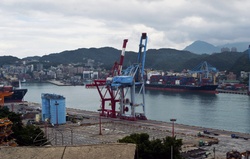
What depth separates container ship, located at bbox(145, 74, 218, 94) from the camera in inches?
1704

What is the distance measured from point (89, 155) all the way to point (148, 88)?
47.2 metres

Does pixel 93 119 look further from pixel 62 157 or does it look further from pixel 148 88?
pixel 148 88

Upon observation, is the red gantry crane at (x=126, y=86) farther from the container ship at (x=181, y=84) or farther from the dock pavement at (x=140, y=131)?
the container ship at (x=181, y=84)

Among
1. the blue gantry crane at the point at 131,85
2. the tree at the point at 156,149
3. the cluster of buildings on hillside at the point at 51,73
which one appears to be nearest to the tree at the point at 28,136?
the tree at the point at 156,149

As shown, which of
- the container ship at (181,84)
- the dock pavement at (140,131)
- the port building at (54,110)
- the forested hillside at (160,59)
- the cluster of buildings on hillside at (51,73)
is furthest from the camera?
the cluster of buildings on hillside at (51,73)

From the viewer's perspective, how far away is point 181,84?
47781mm

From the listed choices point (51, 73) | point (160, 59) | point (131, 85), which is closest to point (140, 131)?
point (131, 85)

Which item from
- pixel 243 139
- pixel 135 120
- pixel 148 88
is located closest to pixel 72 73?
pixel 148 88

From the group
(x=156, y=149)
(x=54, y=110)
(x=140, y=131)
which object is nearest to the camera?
(x=156, y=149)

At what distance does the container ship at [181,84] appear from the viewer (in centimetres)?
4328

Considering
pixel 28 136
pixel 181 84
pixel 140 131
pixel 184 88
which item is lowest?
pixel 140 131

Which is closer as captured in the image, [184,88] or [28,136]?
[28,136]

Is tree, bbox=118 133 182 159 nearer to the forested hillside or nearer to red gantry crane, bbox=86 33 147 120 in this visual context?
red gantry crane, bbox=86 33 147 120

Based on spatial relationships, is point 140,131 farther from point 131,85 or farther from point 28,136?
point 28,136
